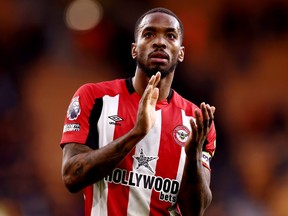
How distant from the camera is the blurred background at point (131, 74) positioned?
235 inches

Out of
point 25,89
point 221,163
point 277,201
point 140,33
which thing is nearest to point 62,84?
point 25,89

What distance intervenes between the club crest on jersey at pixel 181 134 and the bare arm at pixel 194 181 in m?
0.20

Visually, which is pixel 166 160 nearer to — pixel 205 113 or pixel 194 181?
pixel 194 181

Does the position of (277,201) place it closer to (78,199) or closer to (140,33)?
(78,199)

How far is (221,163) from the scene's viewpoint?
6.24 meters

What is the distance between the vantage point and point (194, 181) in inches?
123

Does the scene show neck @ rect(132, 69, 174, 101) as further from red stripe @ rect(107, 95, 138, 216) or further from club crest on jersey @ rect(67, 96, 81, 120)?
club crest on jersey @ rect(67, 96, 81, 120)

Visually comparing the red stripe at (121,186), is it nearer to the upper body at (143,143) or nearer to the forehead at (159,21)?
the upper body at (143,143)

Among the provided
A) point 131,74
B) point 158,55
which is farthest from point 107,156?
point 131,74

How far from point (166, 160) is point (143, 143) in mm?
162

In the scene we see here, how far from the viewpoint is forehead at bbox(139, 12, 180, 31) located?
340 centimetres

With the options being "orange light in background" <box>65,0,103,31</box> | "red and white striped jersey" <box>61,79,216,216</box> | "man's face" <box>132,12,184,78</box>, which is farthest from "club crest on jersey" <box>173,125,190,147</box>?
"orange light in background" <box>65,0,103,31</box>

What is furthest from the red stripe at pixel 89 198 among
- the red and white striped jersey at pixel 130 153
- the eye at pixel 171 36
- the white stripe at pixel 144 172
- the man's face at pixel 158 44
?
the eye at pixel 171 36

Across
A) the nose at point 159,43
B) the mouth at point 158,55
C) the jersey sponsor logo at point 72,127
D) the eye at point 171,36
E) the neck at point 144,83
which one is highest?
the eye at point 171,36
